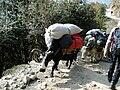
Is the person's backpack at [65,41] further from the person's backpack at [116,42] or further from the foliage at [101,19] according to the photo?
the foliage at [101,19]

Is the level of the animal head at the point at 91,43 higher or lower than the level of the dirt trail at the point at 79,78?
higher

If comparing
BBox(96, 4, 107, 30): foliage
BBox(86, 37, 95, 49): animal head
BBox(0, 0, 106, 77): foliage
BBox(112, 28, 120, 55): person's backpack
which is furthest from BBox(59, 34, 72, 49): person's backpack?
BBox(96, 4, 107, 30): foliage

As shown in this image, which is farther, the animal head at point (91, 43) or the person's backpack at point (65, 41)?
the animal head at point (91, 43)

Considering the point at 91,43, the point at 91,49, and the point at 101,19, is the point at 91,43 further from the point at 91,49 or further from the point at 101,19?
the point at 101,19

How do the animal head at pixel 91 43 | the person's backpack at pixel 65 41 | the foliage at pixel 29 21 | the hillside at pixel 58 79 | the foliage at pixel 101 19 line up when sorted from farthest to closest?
the foliage at pixel 101 19
the foliage at pixel 29 21
the animal head at pixel 91 43
the person's backpack at pixel 65 41
the hillside at pixel 58 79

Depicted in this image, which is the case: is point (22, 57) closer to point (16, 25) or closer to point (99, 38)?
point (16, 25)

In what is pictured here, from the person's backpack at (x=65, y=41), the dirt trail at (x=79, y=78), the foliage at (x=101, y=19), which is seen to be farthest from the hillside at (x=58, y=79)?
the foliage at (x=101, y=19)

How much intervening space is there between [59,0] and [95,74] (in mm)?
6309

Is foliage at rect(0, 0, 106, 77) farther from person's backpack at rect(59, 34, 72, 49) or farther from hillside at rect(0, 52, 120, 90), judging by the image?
person's backpack at rect(59, 34, 72, 49)

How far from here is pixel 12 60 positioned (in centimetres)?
1656

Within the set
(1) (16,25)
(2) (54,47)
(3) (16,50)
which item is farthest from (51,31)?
(3) (16,50)

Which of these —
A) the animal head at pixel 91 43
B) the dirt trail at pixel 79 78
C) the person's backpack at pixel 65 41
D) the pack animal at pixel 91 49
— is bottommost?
the dirt trail at pixel 79 78

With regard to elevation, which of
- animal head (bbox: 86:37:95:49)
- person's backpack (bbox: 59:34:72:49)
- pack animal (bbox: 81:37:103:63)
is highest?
person's backpack (bbox: 59:34:72:49)

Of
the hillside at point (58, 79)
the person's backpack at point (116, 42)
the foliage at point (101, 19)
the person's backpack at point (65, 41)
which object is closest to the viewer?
the person's backpack at point (116, 42)
